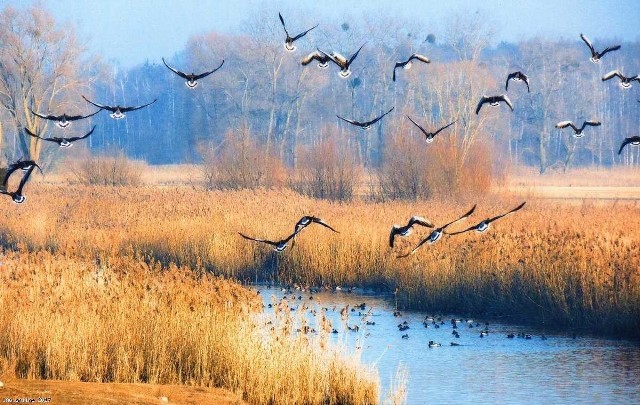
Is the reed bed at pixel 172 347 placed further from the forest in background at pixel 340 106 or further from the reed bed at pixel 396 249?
the forest in background at pixel 340 106

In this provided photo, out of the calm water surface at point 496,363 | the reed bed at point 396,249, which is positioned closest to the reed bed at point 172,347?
the calm water surface at point 496,363

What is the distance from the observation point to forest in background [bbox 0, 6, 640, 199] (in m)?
41.4

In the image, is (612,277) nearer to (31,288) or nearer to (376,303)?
(376,303)

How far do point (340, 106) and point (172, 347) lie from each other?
251ft

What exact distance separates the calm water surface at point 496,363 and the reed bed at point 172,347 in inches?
25.0

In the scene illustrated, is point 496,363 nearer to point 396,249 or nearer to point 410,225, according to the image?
point 410,225

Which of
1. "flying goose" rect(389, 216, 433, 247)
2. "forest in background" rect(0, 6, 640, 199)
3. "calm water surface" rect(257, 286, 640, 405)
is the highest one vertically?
"forest in background" rect(0, 6, 640, 199)

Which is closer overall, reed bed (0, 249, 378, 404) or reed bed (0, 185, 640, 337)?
reed bed (0, 249, 378, 404)

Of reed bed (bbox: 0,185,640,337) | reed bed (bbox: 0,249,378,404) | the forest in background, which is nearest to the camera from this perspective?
reed bed (bbox: 0,249,378,404)

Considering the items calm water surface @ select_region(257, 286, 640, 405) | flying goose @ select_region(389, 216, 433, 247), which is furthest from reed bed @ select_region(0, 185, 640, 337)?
flying goose @ select_region(389, 216, 433, 247)

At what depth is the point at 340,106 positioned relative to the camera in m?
89.2

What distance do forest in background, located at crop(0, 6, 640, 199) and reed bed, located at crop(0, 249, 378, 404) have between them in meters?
23.2

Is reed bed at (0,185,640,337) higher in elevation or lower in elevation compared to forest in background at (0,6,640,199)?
lower

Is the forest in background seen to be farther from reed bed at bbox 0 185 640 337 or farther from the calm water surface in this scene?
the calm water surface
